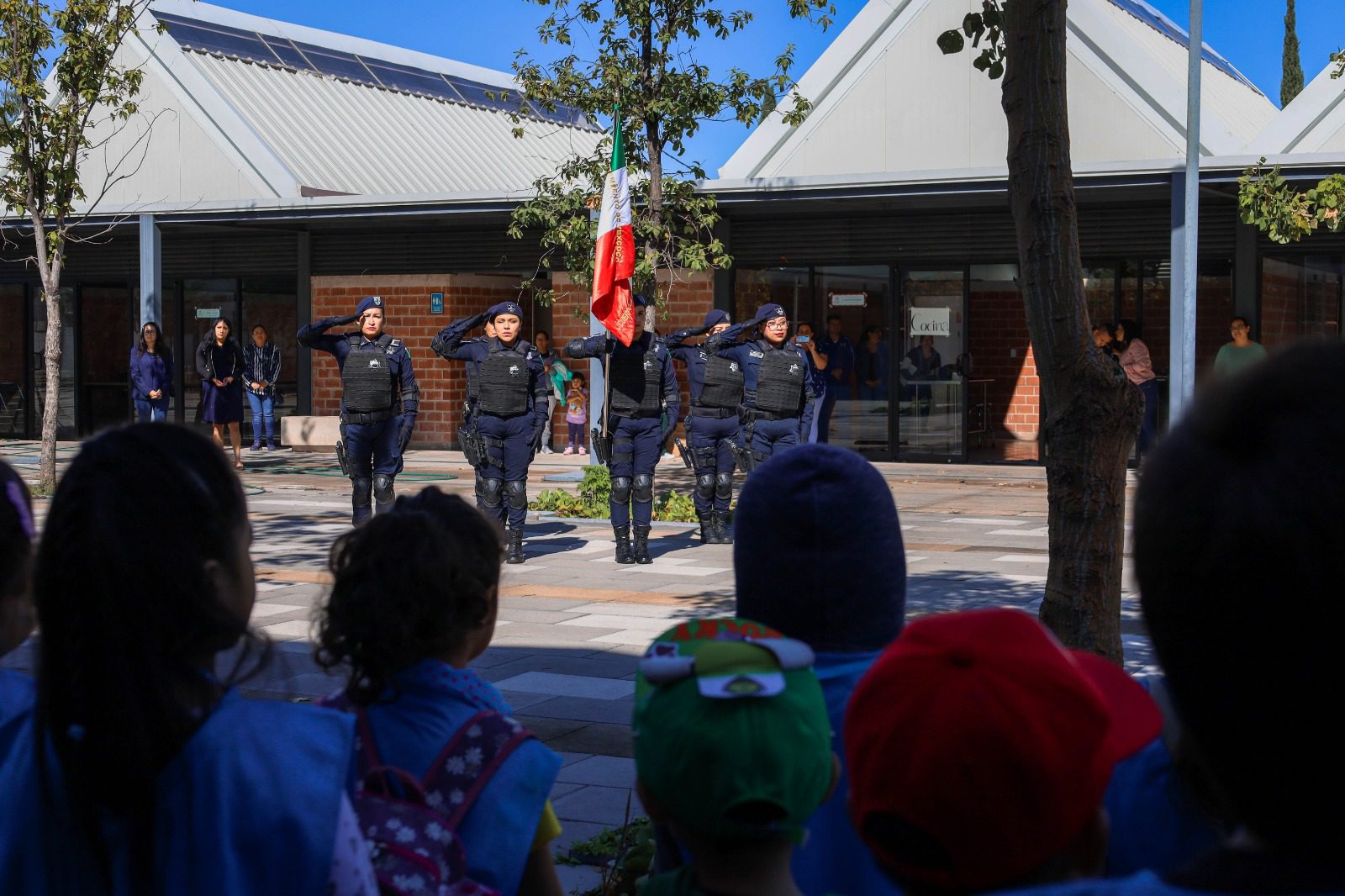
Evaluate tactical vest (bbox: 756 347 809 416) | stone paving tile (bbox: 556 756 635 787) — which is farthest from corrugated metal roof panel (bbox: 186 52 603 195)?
stone paving tile (bbox: 556 756 635 787)

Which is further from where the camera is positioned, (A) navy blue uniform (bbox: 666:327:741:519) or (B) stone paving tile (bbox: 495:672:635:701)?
(A) navy blue uniform (bbox: 666:327:741:519)

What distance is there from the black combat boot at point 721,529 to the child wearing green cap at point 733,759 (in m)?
11.0

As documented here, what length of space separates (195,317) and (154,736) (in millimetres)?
24612

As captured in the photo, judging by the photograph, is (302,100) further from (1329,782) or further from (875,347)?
(1329,782)

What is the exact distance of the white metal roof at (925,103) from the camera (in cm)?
1928

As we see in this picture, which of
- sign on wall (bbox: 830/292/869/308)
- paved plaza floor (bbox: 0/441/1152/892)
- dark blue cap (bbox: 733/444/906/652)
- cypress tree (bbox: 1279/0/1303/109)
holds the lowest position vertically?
paved plaza floor (bbox: 0/441/1152/892)

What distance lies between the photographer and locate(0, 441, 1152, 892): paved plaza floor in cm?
590

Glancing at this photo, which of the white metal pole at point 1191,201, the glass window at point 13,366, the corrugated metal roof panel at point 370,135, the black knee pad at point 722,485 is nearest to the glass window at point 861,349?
the corrugated metal roof panel at point 370,135

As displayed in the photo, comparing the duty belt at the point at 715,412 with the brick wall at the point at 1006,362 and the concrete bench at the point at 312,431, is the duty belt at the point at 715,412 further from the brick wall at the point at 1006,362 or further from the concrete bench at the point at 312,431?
the concrete bench at the point at 312,431

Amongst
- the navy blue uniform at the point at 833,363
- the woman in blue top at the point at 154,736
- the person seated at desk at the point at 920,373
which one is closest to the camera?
the woman in blue top at the point at 154,736

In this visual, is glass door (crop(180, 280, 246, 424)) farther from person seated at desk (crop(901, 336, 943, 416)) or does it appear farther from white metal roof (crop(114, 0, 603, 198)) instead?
person seated at desk (crop(901, 336, 943, 416))

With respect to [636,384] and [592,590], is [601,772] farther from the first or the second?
[636,384]

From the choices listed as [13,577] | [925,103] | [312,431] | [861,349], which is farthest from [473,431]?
[312,431]

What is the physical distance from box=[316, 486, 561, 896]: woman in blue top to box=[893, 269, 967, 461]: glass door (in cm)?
1873
